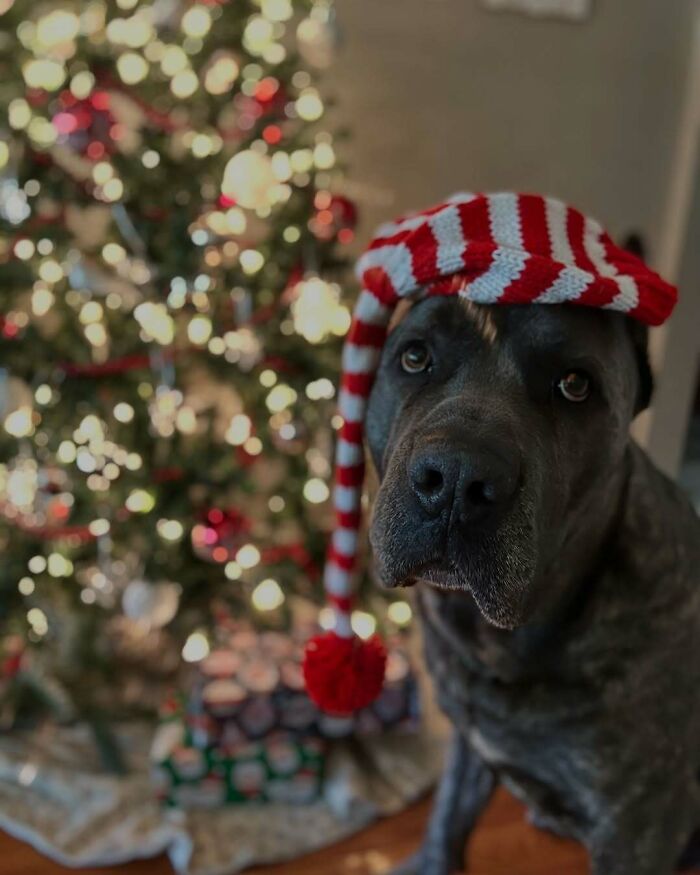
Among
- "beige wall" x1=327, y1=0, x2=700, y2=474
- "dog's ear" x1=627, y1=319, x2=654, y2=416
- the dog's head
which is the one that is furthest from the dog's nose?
"beige wall" x1=327, y1=0, x2=700, y2=474

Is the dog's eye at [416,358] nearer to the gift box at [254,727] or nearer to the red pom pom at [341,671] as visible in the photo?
the red pom pom at [341,671]

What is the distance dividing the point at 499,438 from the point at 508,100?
5.93 feet

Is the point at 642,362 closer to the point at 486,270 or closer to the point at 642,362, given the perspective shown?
the point at 642,362

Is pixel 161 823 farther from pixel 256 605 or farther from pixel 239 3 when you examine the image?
pixel 239 3

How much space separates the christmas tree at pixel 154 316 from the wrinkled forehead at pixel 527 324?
0.78 meters

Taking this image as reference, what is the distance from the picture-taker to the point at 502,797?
178 centimetres

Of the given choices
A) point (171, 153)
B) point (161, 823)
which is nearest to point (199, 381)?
point (171, 153)

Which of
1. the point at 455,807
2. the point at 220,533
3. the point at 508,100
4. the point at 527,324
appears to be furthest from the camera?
the point at 508,100

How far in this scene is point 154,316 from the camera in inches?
62.9

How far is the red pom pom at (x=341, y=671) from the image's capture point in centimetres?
113

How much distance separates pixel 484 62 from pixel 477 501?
1.84m

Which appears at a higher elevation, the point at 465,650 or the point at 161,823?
the point at 465,650

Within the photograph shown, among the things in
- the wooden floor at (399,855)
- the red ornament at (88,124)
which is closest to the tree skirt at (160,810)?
the wooden floor at (399,855)

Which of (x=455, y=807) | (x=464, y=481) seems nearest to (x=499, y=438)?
(x=464, y=481)
